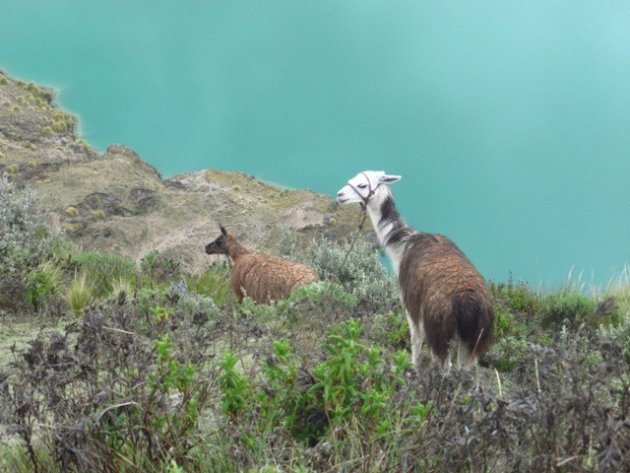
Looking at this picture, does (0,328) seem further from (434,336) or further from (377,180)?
(434,336)

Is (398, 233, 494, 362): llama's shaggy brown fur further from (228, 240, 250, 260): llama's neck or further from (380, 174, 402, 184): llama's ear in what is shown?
(228, 240, 250, 260): llama's neck

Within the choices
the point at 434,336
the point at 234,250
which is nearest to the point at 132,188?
the point at 234,250

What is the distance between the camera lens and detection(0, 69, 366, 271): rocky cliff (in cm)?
1862

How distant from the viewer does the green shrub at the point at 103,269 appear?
12.3m

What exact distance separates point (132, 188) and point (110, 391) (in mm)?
17266

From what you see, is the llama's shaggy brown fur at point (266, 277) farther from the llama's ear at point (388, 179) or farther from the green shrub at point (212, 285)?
the llama's ear at point (388, 179)

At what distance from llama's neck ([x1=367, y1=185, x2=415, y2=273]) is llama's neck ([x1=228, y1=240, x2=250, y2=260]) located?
4.64 metres

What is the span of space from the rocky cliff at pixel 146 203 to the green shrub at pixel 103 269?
4.21 metres

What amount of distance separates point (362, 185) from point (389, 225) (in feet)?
1.81

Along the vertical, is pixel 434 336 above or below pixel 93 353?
above

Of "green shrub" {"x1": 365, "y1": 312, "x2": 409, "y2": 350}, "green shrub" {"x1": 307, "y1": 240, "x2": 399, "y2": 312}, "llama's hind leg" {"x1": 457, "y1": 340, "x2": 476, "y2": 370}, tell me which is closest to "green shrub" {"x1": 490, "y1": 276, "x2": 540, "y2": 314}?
"green shrub" {"x1": 307, "y1": 240, "x2": 399, "y2": 312}

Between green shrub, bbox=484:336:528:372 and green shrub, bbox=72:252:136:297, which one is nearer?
green shrub, bbox=484:336:528:372

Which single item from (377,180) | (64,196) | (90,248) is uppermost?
(64,196)

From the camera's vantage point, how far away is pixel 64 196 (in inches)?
778
